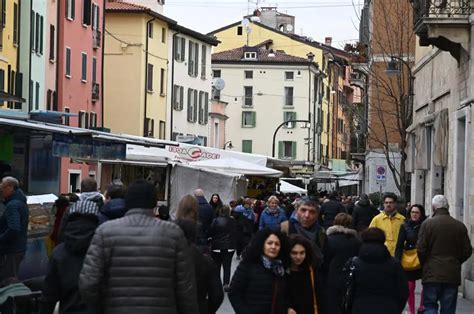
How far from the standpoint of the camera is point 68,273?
32.5 ft

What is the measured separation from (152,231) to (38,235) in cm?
1030

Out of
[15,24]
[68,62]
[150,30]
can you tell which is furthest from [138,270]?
[150,30]

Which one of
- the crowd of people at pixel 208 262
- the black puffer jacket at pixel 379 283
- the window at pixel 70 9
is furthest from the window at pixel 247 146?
the black puffer jacket at pixel 379 283

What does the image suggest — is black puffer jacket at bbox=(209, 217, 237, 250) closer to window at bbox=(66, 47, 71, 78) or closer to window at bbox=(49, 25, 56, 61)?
window at bbox=(49, 25, 56, 61)

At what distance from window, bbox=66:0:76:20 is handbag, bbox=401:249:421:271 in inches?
1559

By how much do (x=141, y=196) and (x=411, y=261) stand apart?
9.18m

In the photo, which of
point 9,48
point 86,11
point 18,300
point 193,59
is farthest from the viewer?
point 193,59

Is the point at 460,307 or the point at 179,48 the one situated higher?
the point at 179,48

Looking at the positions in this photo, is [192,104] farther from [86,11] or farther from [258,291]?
[258,291]

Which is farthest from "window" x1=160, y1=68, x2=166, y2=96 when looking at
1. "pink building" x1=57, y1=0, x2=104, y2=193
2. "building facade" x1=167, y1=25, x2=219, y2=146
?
"pink building" x1=57, y1=0, x2=104, y2=193

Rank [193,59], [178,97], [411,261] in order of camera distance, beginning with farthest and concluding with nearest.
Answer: [193,59]
[178,97]
[411,261]

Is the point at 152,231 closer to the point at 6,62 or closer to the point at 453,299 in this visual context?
the point at 453,299

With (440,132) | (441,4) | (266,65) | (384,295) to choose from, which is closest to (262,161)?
(440,132)

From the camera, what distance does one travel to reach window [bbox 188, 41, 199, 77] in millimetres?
76375
